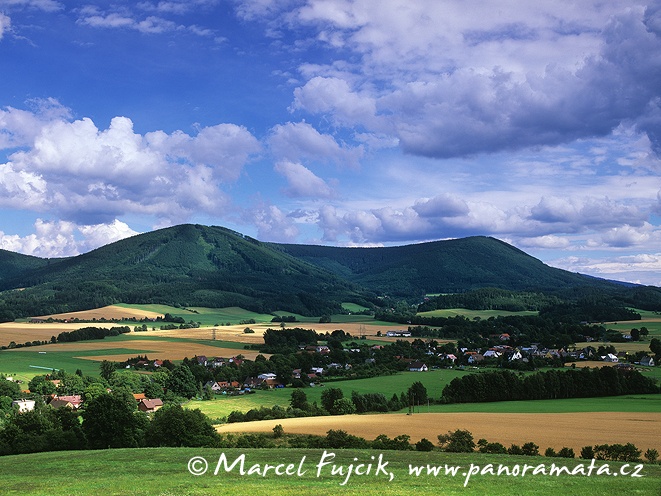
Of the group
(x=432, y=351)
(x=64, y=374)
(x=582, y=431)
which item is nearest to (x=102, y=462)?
(x=582, y=431)

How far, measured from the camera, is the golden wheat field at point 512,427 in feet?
136

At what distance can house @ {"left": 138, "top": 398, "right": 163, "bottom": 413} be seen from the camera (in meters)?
69.4

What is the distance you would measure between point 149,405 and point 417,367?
153 ft

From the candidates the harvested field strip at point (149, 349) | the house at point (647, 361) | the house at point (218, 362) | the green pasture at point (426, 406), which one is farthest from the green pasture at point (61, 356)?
the house at point (647, 361)

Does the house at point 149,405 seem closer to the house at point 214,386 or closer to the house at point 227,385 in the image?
the house at point 214,386

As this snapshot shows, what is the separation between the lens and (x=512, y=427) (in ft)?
157

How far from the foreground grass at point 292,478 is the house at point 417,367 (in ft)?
215

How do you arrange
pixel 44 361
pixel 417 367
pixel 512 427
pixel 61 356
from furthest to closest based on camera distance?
pixel 61 356 < pixel 44 361 < pixel 417 367 < pixel 512 427

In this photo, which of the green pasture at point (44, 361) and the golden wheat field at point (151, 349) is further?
the golden wheat field at point (151, 349)

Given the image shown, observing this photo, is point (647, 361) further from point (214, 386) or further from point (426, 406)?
point (214, 386)

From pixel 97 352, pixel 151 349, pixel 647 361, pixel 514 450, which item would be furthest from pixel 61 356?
pixel 647 361

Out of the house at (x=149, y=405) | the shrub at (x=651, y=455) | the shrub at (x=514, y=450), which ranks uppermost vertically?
the shrub at (x=651, y=455)

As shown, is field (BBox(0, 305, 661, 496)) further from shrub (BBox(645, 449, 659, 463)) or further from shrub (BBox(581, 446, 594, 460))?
shrub (BBox(645, 449, 659, 463))

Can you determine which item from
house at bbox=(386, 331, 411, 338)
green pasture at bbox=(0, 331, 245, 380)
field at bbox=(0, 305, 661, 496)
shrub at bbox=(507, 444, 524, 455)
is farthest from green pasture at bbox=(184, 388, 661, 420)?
house at bbox=(386, 331, 411, 338)
